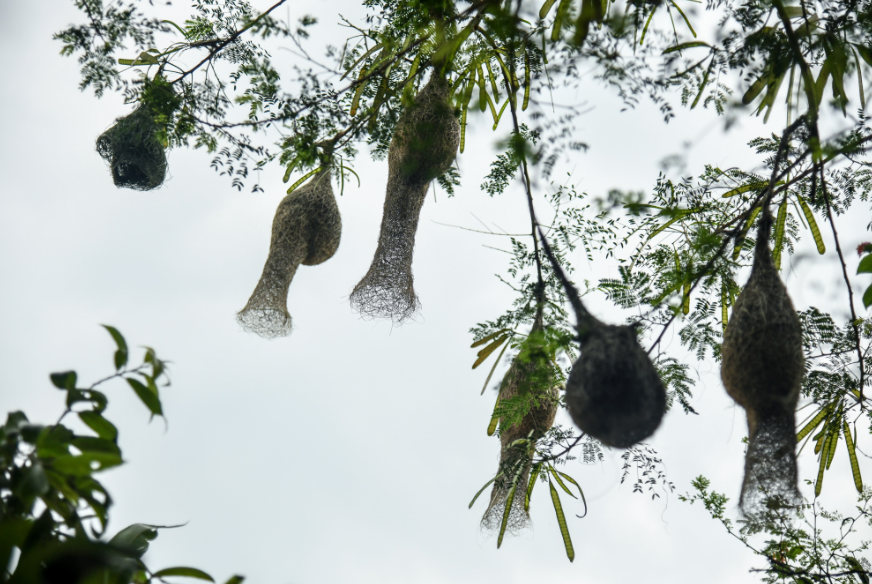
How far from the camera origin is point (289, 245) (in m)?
2.30

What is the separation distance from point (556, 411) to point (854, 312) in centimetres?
99

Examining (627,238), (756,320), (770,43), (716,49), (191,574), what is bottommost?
(191,574)

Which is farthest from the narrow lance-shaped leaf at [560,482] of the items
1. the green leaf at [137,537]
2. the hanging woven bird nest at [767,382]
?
the green leaf at [137,537]

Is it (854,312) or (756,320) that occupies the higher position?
(854,312)

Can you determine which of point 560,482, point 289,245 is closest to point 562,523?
point 560,482

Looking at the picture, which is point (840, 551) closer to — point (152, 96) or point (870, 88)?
point (870, 88)

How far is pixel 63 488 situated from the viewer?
0.72 m

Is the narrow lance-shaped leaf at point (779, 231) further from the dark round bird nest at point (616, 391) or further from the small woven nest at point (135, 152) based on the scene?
the small woven nest at point (135, 152)

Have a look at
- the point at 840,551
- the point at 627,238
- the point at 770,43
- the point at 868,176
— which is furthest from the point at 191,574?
the point at 840,551

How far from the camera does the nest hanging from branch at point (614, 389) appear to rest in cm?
132

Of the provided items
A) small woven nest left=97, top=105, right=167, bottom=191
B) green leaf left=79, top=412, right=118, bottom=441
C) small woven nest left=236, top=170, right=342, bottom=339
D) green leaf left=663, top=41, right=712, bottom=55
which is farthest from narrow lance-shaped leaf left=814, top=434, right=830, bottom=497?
small woven nest left=97, top=105, right=167, bottom=191

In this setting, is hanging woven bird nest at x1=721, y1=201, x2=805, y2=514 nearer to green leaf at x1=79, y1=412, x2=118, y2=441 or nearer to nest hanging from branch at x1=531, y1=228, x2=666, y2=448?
nest hanging from branch at x1=531, y1=228, x2=666, y2=448

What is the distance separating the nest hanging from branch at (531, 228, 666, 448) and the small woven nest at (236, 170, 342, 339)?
1148 mm

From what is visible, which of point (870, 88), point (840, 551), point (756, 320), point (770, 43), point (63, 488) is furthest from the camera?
point (840, 551)
